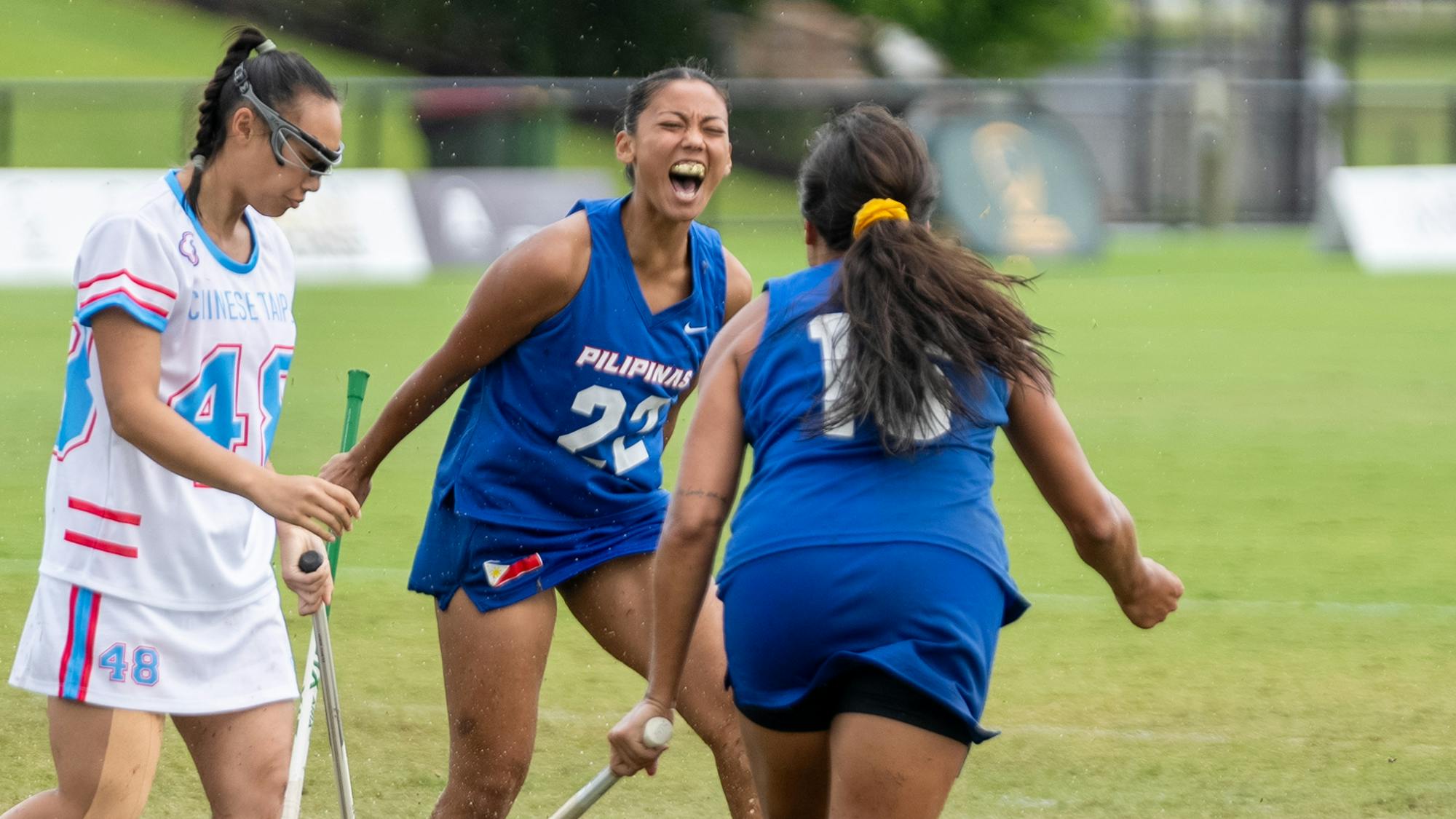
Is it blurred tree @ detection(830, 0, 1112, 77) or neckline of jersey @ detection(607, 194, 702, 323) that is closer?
neckline of jersey @ detection(607, 194, 702, 323)

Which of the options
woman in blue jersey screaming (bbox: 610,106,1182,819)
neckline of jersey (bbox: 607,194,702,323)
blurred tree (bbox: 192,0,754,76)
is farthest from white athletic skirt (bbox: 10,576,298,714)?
blurred tree (bbox: 192,0,754,76)

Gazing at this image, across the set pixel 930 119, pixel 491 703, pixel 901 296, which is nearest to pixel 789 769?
pixel 901 296

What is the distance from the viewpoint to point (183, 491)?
349 centimetres

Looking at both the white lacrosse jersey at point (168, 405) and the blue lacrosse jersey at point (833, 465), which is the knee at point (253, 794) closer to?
the white lacrosse jersey at point (168, 405)

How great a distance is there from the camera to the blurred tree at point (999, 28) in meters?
35.4

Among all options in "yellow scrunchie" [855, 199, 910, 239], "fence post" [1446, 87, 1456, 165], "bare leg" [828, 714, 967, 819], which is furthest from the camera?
"fence post" [1446, 87, 1456, 165]

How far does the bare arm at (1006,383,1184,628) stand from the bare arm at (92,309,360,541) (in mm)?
1245

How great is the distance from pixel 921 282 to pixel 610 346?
1.26m

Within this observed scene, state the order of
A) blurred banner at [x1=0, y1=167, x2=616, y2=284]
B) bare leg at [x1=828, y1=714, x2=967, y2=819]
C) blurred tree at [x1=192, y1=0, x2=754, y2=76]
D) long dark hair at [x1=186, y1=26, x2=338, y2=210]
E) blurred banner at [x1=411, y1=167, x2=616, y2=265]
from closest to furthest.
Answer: bare leg at [x1=828, y1=714, x2=967, y2=819] < long dark hair at [x1=186, y1=26, x2=338, y2=210] < blurred banner at [x1=0, y1=167, x2=616, y2=284] < blurred banner at [x1=411, y1=167, x2=616, y2=265] < blurred tree at [x1=192, y1=0, x2=754, y2=76]

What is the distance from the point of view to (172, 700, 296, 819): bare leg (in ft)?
11.6

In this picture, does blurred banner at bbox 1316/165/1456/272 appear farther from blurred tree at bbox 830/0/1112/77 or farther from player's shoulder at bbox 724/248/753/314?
player's shoulder at bbox 724/248/753/314

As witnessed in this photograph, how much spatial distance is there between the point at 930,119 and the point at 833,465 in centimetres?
1869

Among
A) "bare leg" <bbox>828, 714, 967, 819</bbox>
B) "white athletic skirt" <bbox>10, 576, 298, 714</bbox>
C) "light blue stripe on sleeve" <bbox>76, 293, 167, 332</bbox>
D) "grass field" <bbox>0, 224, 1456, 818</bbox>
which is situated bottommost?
"grass field" <bbox>0, 224, 1456, 818</bbox>

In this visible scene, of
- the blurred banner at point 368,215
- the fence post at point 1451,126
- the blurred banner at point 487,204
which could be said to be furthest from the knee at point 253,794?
the fence post at point 1451,126
